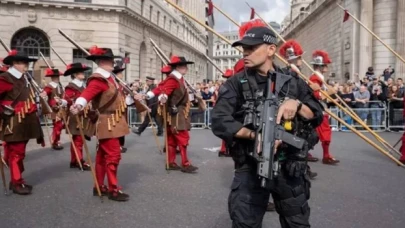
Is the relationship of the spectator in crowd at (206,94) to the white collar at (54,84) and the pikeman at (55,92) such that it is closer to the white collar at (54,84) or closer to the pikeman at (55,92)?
the pikeman at (55,92)

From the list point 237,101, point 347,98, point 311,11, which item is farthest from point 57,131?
point 311,11

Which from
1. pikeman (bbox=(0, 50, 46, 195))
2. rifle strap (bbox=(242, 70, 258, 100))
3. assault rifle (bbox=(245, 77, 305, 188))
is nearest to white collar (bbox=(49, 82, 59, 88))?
pikeman (bbox=(0, 50, 46, 195))

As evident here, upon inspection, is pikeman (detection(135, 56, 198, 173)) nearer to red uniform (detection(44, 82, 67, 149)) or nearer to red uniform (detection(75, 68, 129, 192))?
red uniform (detection(75, 68, 129, 192))

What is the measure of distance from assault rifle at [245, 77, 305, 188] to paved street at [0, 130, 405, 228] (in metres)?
2.12

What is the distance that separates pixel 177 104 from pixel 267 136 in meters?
5.30

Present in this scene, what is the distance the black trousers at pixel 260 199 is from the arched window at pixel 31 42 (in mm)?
28600

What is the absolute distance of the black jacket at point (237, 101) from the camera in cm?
312

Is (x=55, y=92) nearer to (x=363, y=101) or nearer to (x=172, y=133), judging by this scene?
(x=172, y=133)

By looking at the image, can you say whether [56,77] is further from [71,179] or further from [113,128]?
[113,128]

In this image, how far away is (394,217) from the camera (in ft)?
17.0

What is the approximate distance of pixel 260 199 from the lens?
10.7 feet

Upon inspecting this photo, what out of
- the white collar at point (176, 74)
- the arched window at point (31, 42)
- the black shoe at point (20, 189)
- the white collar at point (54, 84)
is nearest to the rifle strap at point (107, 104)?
the black shoe at point (20, 189)

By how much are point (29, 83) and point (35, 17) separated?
79.7ft

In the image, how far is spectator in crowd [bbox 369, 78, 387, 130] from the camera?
51.6ft
